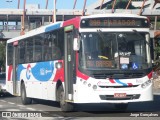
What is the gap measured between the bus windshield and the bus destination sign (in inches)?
10.5

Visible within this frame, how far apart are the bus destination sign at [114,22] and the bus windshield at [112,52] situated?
27 cm

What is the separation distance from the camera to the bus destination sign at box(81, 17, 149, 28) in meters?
15.4

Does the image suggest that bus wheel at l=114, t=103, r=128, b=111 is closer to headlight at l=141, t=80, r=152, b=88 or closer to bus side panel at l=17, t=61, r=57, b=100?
headlight at l=141, t=80, r=152, b=88

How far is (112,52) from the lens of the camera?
594 inches

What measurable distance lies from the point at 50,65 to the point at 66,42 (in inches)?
79.4

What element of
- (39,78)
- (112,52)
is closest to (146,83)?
(112,52)

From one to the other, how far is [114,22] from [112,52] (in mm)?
1076

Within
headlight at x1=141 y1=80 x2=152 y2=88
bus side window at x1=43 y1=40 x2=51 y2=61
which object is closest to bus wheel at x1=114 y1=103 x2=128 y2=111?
headlight at x1=141 y1=80 x2=152 y2=88

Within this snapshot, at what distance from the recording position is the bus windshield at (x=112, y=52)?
15008 millimetres

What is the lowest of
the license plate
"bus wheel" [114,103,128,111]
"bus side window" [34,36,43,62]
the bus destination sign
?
"bus wheel" [114,103,128,111]

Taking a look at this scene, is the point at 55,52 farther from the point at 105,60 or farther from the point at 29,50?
the point at 29,50

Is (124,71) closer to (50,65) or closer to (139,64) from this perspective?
(139,64)

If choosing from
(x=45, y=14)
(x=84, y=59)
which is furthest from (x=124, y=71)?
(x=45, y=14)

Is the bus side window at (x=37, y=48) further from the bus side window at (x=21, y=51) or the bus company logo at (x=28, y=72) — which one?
the bus side window at (x=21, y=51)
